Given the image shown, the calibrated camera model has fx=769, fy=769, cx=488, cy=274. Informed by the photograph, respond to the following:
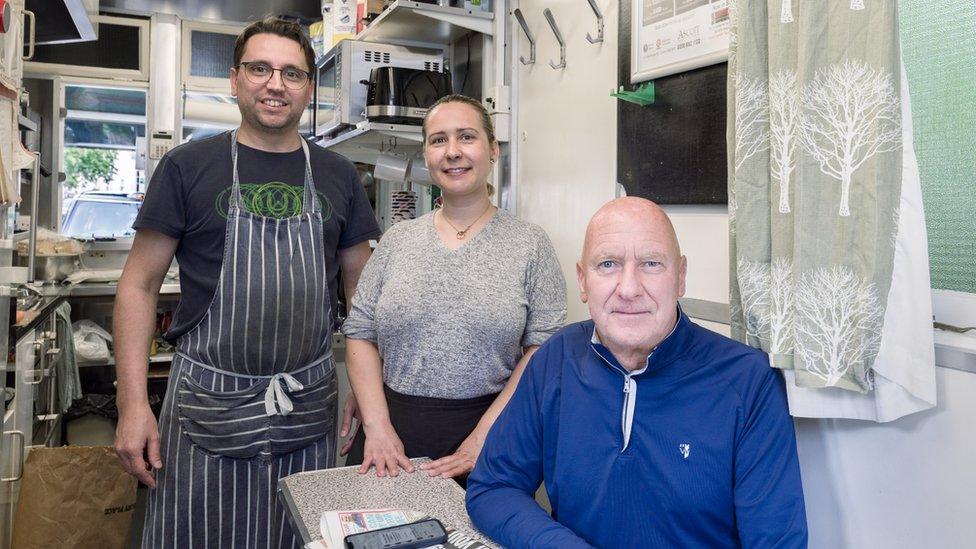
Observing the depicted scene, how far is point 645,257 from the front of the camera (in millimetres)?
1248

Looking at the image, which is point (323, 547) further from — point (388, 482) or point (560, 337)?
point (560, 337)

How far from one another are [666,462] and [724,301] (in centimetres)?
55

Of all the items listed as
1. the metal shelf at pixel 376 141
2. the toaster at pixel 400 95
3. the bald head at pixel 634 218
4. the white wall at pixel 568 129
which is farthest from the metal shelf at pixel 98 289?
the bald head at pixel 634 218

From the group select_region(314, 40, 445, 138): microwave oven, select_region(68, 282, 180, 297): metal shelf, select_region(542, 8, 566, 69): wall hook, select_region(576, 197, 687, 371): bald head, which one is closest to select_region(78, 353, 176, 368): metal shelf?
select_region(68, 282, 180, 297): metal shelf

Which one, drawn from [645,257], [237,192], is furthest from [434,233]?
[645,257]

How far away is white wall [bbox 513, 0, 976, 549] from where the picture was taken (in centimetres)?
111

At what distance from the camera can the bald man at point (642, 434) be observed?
1158 millimetres

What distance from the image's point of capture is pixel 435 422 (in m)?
1.75

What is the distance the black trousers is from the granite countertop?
217mm

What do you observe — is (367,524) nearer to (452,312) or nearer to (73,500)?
(452,312)

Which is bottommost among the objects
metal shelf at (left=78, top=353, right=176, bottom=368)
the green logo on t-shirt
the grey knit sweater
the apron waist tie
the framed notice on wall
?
metal shelf at (left=78, top=353, right=176, bottom=368)

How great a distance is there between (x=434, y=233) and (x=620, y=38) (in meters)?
0.69

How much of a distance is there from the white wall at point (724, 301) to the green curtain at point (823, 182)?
13cm

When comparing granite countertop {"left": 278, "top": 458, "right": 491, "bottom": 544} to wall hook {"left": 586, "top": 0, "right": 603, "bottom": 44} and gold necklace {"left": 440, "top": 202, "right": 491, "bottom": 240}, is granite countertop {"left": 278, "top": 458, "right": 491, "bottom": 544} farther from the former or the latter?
wall hook {"left": 586, "top": 0, "right": 603, "bottom": 44}
